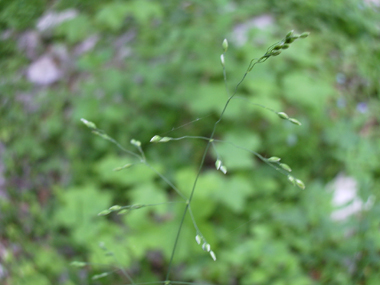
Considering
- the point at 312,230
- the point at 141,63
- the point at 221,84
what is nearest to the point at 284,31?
the point at 221,84

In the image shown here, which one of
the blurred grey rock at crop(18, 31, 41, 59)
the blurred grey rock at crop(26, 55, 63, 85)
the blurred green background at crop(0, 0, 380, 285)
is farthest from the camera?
the blurred grey rock at crop(26, 55, 63, 85)

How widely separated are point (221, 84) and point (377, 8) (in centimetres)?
104

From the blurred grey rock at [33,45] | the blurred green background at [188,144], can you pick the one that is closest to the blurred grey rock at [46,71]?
the blurred green background at [188,144]

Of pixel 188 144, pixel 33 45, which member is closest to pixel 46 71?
pixel 33 45

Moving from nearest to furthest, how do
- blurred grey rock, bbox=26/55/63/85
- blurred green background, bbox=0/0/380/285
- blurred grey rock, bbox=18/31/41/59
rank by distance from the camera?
blurred green background, bbox=0/0/380/285, blurred grey rock, bbox=18/31/41/59, blurred grey rock, bbox=26/55/63/85

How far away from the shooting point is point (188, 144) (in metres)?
2.30

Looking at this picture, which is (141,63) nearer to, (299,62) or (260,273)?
(299,62)

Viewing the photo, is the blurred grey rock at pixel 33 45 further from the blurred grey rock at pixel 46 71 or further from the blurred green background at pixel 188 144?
the blurred grey rock at pixel 46 71

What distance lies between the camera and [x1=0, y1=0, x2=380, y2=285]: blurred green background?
4.88ft

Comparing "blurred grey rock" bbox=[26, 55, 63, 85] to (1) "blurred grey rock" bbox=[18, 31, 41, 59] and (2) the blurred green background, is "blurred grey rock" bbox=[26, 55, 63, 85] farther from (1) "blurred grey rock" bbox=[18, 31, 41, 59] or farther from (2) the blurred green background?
(1) "blurred grey rock" bbox=[18, 31, 41, 59]

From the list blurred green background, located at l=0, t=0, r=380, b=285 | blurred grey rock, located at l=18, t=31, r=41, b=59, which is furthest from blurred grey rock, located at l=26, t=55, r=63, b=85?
blurred grey rock, located at l=18, t=31, r=41, b=59

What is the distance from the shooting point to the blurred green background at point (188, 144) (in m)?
1.49

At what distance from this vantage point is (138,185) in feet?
6.40

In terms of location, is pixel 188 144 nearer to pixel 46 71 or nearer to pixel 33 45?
pixel 33 45
